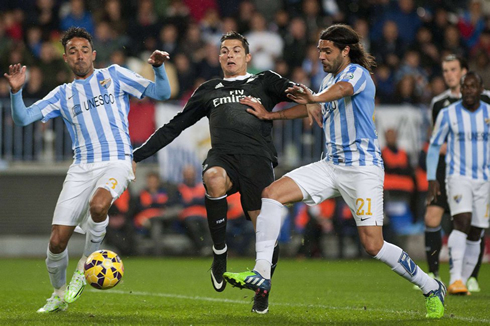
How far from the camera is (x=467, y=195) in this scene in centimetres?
917

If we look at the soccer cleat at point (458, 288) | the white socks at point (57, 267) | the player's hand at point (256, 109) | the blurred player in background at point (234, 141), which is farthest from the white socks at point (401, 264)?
the white socks at point (57, 267)

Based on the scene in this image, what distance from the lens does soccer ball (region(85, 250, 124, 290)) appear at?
6.52m

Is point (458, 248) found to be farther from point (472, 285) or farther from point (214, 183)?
point (214, 183)

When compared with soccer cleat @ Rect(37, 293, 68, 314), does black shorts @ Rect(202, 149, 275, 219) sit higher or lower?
higher

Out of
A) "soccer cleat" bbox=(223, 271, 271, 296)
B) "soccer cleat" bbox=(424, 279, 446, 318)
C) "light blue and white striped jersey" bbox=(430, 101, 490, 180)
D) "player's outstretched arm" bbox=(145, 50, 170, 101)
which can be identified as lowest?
"soccer cleat" bbox=(424, 279, 446, 318)

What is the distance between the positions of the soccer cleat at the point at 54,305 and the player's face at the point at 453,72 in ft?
17.4

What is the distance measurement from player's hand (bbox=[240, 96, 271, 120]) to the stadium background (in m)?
7.69

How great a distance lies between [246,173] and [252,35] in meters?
9.18

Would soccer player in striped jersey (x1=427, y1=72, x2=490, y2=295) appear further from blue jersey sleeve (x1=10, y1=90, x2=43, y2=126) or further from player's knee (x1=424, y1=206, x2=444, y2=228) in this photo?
blue jersey sleeve (x1=10, y1=90, x2=43, y2=126)

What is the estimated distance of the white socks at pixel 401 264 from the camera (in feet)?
21.3

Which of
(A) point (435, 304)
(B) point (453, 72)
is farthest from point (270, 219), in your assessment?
(B) point (453, 72)

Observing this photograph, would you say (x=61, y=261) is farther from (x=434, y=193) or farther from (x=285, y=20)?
(x=285, y=20)

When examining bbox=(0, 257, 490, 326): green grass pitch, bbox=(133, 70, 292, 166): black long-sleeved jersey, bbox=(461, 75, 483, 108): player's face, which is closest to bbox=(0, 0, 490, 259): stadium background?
bbox=(0, 257, 490, 326): green grass pitch

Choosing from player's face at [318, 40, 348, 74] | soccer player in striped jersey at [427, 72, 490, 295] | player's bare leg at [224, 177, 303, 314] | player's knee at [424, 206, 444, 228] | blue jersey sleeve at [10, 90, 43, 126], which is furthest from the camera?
player's knee at [424, 206, 444, 228]
